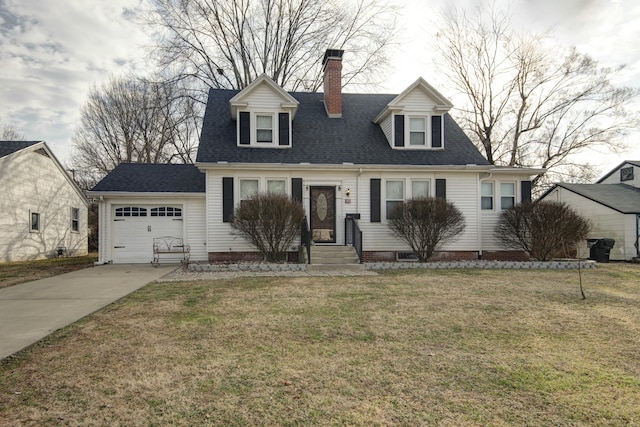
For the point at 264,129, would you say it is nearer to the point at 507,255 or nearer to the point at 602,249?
the point at 507,255

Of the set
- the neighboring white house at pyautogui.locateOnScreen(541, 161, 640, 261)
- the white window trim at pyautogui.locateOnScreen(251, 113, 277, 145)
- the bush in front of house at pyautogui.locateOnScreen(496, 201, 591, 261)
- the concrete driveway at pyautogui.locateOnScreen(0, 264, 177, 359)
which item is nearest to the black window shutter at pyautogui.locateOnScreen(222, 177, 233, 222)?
the white window trim at pyautogui.locateOnScreen(251, 113, 277, 145)

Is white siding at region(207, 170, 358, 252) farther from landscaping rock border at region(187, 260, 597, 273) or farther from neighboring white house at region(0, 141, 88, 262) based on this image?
neighboring white house at region(0, 141, 88, 262)

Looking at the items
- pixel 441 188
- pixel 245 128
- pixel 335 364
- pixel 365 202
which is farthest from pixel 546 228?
pixel 335 364

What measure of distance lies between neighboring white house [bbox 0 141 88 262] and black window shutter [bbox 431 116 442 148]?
16975 mm

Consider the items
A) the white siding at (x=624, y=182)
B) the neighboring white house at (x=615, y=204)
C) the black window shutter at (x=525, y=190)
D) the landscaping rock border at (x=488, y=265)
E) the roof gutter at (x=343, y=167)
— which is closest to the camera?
the landscaping rock border at (x=488, y=265)

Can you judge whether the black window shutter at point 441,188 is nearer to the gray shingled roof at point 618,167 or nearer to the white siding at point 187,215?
the white siding at point 187,215

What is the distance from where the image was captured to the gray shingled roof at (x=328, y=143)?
545 inches

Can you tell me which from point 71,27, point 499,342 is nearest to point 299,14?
point 71,27

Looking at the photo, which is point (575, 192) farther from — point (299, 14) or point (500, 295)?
point (299, 14)

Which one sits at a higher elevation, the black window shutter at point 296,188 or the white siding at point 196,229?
the black window shutter at point 296,188

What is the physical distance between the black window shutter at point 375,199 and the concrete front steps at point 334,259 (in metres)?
1.57

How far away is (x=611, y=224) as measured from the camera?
17.1 metres

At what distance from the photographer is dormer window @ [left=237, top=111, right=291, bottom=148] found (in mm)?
14195

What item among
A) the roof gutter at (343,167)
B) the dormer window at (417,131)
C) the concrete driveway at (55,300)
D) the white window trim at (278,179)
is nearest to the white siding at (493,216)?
the roof gutter at (343,167)
